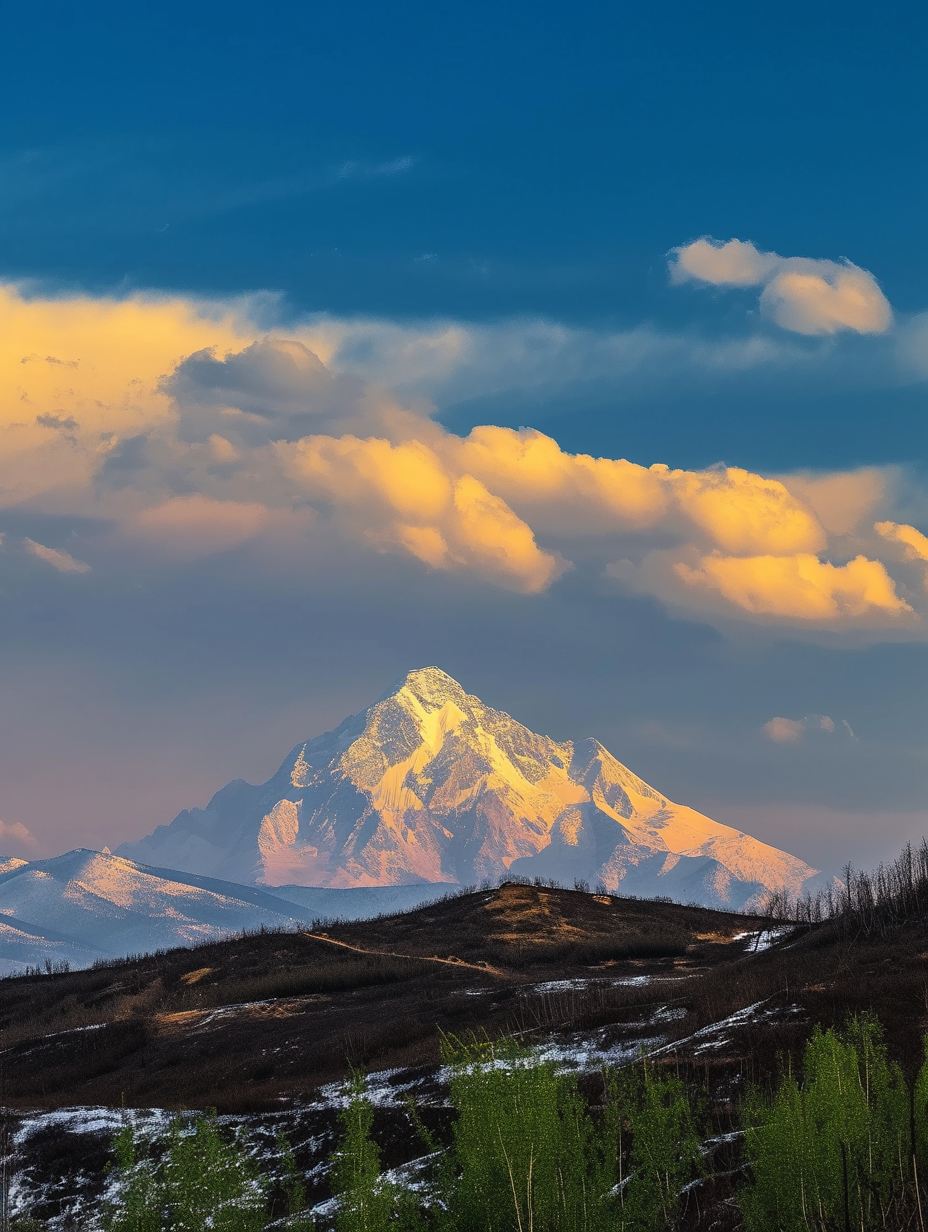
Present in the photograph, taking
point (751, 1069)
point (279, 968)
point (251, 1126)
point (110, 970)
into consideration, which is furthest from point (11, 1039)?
point (751, 1069)

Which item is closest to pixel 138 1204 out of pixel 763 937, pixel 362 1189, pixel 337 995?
pixel 362 1189

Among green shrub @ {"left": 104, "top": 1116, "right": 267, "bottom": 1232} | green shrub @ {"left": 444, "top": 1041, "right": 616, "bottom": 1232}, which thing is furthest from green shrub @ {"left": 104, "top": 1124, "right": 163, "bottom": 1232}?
green shrub @ {"left": 444, "top": 1041, "right": 616, "bottom": 1232}

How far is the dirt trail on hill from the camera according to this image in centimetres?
7894

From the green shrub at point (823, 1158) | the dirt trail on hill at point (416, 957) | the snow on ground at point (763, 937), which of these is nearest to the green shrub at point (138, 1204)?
the green shrub at point (823, 1158)

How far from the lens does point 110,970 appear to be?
10581cm

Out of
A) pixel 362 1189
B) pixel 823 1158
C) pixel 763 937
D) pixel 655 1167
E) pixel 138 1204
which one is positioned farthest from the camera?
pixel 763 937

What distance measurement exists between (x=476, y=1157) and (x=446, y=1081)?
80.2ft

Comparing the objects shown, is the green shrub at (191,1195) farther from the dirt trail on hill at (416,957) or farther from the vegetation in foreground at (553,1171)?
the dirt trail on hill at (416,957)

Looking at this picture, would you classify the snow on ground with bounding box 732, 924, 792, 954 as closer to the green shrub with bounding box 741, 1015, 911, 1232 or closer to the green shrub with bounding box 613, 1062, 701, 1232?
the green shrub with bounding box 613, 1062, 701, 1232

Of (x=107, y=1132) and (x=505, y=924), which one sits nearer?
(x=107, y=1132)

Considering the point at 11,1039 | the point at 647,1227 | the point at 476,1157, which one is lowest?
the point at 11,1039

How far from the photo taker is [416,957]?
8756 centimetres

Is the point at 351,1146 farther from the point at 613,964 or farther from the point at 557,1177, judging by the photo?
the point at 613,964

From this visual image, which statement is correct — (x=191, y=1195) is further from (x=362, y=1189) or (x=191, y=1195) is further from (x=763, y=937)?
(x=763, y=937)
